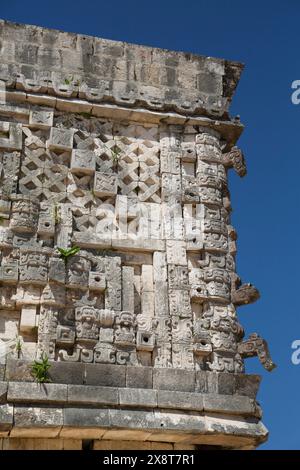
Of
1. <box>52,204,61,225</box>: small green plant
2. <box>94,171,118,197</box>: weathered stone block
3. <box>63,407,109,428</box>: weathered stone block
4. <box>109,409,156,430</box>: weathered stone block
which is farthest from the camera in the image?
<box>94,171,118,197</box>: weathered stone block

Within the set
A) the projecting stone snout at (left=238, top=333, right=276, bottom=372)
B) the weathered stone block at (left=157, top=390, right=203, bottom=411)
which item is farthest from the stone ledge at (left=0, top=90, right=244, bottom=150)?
the weathered stone block at (left=157, top=390, right=203, bottom=411)

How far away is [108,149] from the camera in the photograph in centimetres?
1085

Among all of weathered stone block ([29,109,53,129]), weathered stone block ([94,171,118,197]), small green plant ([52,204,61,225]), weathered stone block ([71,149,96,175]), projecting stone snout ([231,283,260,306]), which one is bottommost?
projecting stone snout ([231,283,260,306])

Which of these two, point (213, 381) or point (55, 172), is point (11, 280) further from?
point (213, 381)

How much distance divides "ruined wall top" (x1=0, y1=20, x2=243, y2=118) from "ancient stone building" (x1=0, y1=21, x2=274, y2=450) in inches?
0.8

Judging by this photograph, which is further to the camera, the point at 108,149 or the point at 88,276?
the point at 108,149

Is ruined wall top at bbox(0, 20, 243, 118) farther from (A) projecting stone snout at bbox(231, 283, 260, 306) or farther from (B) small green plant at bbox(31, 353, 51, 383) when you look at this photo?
(B) small green plant at bbox(31, 353, 51, 383)

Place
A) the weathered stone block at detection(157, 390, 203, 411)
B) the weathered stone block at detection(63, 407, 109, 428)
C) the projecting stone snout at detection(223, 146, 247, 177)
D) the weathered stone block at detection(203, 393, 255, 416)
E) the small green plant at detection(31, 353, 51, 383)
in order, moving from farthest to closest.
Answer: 1. the projecting stone snout at detection(223, 146, 247, 177)
2. the weathered stone block at detection(203, 393, 255, 416)
3. the weathered stone block at detection(157, 390, 203, 411)
4. the small green plant at detection(31, 353, 51, 383)
5. the weathered stone block at detection(63, 407, 109, 428)

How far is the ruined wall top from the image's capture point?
11.0 meters

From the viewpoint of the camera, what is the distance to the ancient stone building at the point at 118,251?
8.91m

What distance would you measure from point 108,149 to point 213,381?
143 inches

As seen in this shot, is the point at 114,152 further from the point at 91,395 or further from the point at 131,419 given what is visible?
the point at 131,419

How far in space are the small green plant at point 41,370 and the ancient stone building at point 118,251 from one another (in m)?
0.02

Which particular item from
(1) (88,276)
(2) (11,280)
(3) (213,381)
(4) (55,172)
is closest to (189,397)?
(3) (213,381)
